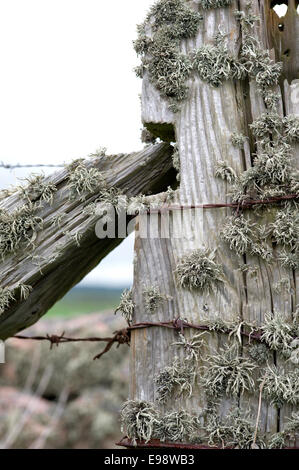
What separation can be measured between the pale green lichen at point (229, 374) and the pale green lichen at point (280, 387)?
0.18 feet

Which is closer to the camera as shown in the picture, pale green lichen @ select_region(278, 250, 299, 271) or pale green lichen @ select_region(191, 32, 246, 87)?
pale green lichen @ select_region(278, 250, 299, 271)

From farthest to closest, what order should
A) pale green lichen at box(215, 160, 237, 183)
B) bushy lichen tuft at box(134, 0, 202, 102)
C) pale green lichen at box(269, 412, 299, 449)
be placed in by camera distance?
bushy lichen tuft at box(134, 0, 202, 102) < pale green lichen at box(215, 160, 237, 183) < pale green lichen at box(269, 412, 299, 449)

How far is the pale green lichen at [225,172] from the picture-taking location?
2.21 m

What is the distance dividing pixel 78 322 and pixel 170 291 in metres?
4.14

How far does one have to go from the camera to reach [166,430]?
2080 millimetres

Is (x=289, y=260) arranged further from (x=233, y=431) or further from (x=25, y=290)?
(x=25, y=290)

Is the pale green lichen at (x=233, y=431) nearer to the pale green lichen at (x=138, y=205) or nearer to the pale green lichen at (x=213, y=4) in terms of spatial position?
the pale green lichen at (x=138, y=205)

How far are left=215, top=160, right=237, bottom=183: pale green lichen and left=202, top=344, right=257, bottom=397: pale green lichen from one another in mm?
666

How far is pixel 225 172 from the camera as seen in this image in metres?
2.21

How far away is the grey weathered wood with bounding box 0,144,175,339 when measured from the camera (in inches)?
93.7

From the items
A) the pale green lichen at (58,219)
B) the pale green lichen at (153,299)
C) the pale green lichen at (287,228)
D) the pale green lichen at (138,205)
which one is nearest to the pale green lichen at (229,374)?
the pale green lichen at (153,299)

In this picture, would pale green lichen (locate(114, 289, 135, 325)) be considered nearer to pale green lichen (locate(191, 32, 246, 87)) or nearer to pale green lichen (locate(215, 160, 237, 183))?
pale green lichen (locate(215, 160, 237, 183))

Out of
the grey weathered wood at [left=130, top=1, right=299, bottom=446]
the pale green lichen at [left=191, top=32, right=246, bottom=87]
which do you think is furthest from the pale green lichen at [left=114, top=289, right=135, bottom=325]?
the pale green lichen at [left=191, top=32, right=246, bottom=87]

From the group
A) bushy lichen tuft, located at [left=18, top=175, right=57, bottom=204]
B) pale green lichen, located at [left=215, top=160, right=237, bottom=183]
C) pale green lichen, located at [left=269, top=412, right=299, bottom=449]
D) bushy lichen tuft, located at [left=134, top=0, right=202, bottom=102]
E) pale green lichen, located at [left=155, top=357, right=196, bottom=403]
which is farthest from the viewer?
bushy lichen tuft, located at [left=18, top=175, right=57, bottom=204]
